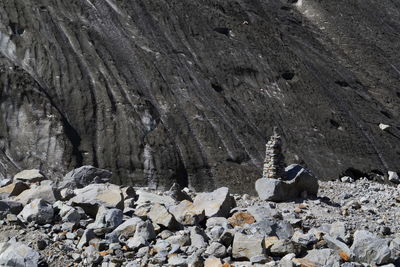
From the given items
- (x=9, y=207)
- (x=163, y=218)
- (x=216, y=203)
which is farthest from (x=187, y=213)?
(x=9, y=207)

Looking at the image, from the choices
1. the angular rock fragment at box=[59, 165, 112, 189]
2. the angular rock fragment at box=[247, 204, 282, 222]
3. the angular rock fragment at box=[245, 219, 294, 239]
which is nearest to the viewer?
the angular rock fragment at box=[245, 219, 294, 239]

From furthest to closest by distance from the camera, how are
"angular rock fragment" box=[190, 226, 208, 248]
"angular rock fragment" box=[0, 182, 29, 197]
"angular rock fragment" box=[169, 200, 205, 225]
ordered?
"angular rock fragment" box=[0, 182, 29, 197] < "angular rock fragment" box=[169, 200, 205, 225] < "angular rock fragment" box=[190, 226, 208, 248]

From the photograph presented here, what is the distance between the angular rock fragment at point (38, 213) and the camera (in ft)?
34.5

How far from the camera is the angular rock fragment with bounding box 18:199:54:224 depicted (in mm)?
10523

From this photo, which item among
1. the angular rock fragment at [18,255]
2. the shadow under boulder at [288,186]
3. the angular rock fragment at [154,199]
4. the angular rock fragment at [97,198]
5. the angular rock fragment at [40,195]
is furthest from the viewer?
the shadow under boulder at [288,186]

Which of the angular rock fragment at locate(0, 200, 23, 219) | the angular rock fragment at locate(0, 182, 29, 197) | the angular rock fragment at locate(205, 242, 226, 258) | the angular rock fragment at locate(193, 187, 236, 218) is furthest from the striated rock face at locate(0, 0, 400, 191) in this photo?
the angular rock fragment at locate(205, 242, 226, 258)

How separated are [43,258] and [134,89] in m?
23.1

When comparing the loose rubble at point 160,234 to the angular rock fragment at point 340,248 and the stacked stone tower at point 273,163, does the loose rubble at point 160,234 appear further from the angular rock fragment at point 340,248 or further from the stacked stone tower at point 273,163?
the stacked stone tower at point 273,163

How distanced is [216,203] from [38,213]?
10.2 ft

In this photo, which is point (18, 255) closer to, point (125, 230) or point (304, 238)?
point (125, 230)

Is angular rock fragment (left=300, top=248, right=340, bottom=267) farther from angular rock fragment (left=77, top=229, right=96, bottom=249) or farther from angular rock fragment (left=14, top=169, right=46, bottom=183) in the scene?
angular rock fragment (left=14, top=169, right=46, bottom=183)

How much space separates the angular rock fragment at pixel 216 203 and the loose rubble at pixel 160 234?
2 cm

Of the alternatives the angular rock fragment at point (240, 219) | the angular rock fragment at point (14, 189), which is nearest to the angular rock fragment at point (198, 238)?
the angular rock fragment at point (240, 219)

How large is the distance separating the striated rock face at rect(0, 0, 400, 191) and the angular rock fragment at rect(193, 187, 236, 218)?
52.3 ft
